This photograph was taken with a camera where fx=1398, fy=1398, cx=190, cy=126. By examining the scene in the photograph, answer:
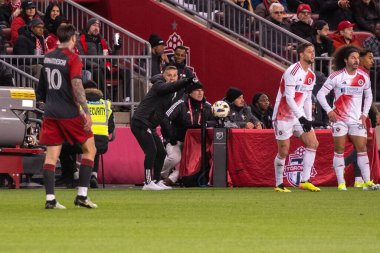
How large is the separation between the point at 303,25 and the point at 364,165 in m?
7.40

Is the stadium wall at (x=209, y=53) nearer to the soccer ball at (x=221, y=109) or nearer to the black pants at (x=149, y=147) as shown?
the soccer ball at (x=221, y=109)

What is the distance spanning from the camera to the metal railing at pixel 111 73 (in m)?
25.9

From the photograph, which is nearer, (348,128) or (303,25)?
(348,128)

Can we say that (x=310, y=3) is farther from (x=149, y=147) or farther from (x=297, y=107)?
(x=297, y=107)

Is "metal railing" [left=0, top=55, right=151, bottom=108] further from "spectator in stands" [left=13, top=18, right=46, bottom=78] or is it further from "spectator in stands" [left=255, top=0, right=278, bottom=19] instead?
"spectator in stands" [left=255, top=0, right=278, bottom=19]

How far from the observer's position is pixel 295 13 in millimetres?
31453

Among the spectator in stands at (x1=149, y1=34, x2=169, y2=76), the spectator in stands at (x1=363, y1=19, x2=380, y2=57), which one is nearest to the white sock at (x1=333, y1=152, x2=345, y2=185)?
the spectator in stands at (x1=149, y1=34, x2=169, y2=76)

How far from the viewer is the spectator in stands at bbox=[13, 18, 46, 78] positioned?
26.2m

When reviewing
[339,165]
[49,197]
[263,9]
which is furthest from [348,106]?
[263,9]

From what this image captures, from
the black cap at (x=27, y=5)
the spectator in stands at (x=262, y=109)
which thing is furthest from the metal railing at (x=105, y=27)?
the spectator in stands at (x=262, y=109)

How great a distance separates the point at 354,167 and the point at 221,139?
2.44 meters

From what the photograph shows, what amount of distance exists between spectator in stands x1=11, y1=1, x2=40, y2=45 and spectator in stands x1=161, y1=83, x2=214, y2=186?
3.98 m

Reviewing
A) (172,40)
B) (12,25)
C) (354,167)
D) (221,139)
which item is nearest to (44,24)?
(12,25)

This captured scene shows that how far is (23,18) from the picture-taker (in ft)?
88.6
